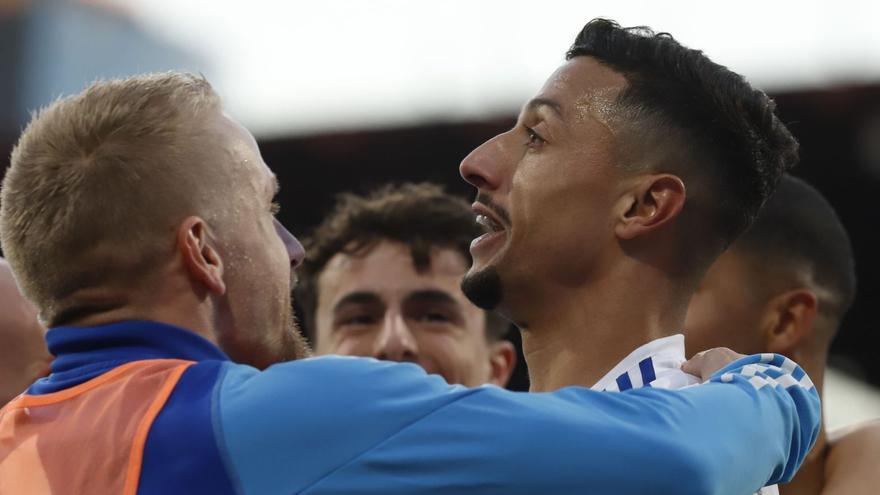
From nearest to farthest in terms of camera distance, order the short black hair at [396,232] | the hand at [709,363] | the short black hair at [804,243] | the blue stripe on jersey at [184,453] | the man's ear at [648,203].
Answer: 1. the blue stripe on jersey at [184,453]
2. the hand at [709,363]
3. the man's ear at [648,203]
4. the short black hair at [804,243]
5. the short black hair at [396,232]

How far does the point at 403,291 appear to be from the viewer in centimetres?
449

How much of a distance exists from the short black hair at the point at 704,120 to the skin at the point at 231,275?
2.77 feet

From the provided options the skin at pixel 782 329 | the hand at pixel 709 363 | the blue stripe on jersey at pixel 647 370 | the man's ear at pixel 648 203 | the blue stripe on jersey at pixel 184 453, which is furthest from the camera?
the skin at pixel 782 329

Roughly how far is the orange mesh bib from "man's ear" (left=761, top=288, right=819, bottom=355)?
2123 millimetres

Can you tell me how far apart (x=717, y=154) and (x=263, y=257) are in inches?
41.1

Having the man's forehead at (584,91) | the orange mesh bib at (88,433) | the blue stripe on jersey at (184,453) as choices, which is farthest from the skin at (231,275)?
the man's forehead at (584,91)

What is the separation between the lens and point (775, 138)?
9.58 ft

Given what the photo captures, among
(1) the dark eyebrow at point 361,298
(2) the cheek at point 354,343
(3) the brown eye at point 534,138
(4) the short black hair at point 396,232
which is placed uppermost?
(3) the brown eye at point 534,138

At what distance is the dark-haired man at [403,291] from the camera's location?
4.42m

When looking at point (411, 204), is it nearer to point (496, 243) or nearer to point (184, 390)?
point (496, 243)

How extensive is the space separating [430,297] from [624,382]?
1819mm

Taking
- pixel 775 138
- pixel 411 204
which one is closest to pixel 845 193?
pixel 411 204

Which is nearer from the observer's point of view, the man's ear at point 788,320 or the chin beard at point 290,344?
the chin beard at point 290,344

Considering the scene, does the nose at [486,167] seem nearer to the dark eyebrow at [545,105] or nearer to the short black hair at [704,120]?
the dark eyebrow at [545,105]
